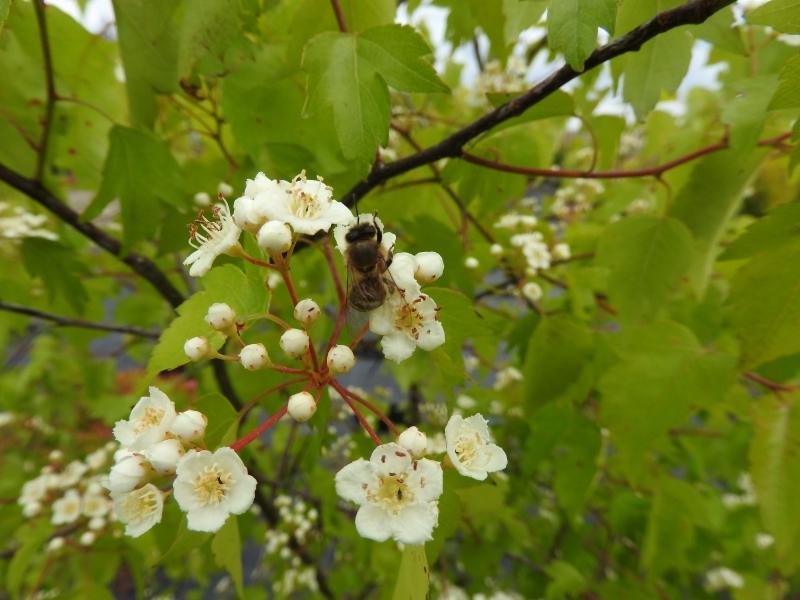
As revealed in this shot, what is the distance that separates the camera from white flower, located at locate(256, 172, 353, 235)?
33.7 inches

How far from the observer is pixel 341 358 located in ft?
2.67

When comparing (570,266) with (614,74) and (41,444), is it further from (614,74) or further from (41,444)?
(41,444)

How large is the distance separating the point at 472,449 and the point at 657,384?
747 millimetres

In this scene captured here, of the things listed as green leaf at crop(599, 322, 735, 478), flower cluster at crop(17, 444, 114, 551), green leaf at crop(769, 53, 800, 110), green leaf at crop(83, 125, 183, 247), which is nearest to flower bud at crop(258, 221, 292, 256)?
green leaf at crop(83, 125, 183, 247)

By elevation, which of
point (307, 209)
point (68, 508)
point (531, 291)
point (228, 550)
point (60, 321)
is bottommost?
point (68, 508)

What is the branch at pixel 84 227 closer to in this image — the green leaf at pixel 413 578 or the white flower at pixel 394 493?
the white flower at pixel 394 493

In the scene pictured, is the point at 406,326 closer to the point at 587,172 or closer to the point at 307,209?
the point at 307,209

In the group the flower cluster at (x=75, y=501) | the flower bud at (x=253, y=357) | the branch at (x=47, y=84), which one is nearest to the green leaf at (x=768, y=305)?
the flower bud at (x=253, y=357)

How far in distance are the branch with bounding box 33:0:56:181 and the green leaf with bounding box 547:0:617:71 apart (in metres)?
1.00

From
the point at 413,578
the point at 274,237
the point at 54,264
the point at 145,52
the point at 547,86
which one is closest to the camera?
the point at 413,578

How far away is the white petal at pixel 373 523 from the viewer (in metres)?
0.77

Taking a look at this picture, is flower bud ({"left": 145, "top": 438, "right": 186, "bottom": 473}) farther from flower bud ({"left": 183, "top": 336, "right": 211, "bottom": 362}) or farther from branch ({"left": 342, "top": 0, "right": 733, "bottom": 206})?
branch ({"left": 342, "top": 0, "right": 733, "bottom": 206})

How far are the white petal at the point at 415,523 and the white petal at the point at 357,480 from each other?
6 cm

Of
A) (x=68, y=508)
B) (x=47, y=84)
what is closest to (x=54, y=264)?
(x=47, y=84)
